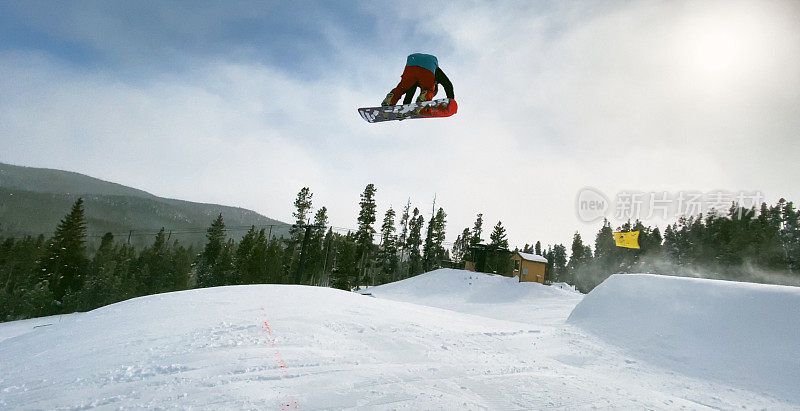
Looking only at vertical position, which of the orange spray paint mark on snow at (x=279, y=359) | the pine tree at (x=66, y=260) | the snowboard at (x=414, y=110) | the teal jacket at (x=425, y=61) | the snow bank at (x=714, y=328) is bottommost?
the pine tree at (x=66, y=260)

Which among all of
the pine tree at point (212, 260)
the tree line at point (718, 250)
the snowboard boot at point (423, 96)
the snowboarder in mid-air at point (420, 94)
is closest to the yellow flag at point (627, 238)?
the tree line at point (718, 250)

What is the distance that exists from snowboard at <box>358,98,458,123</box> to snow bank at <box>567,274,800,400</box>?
6781 mm

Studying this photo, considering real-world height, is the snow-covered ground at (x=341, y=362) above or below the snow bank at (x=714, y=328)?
below

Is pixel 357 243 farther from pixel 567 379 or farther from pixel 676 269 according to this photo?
pixel 676 269

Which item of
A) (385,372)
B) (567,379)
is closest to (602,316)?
(567,379)

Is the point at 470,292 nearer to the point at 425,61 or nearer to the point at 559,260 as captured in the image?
the point at 425,61

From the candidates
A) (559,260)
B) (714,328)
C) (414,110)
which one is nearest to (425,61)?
(414,110)

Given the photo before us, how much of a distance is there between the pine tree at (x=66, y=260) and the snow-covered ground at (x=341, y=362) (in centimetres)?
4290

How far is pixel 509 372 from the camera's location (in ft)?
15.0

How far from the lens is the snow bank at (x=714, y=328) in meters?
6.18

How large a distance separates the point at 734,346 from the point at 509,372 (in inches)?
230

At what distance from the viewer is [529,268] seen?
109 feet

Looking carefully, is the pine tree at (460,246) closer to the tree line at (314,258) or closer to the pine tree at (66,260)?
the tree line at (314,258)

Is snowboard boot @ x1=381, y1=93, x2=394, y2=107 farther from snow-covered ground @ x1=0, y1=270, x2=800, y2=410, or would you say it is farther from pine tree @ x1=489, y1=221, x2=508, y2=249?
→ pine tree @ x1=489, y1=221, x2=508, y2=249
